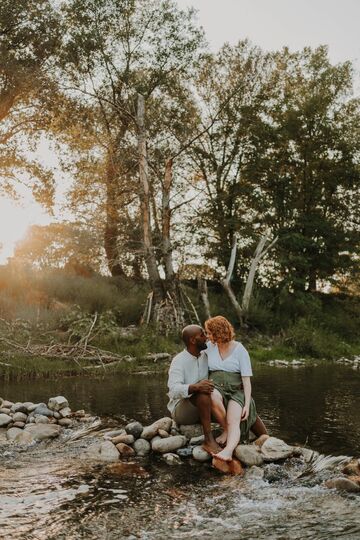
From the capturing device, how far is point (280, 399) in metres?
9.33

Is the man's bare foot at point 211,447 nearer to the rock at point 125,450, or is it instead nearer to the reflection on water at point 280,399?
the rock at point 125,450

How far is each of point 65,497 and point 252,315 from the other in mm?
14262

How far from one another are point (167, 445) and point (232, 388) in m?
A: 0.89

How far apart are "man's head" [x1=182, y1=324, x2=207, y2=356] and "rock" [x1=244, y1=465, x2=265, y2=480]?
137 cm

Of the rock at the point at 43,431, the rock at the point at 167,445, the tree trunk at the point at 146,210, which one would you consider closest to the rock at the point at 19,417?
the rock at the point at 43,431

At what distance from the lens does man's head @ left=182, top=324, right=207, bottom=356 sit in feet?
20.0

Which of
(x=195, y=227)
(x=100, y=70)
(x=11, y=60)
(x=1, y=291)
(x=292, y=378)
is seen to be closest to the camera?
(x=292, y=378)

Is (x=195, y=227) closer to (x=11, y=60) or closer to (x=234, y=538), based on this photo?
(x=11, y=60)

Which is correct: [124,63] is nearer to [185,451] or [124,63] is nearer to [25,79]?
[25,79]

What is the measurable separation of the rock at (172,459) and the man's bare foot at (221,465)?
41 cm

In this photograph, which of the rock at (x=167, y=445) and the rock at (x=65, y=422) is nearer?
the rock at (x=167, y=445)

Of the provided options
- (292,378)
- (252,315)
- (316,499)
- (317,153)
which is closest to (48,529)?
(316,499)

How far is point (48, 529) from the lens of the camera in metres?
3.74

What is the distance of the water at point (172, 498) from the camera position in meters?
3.74
